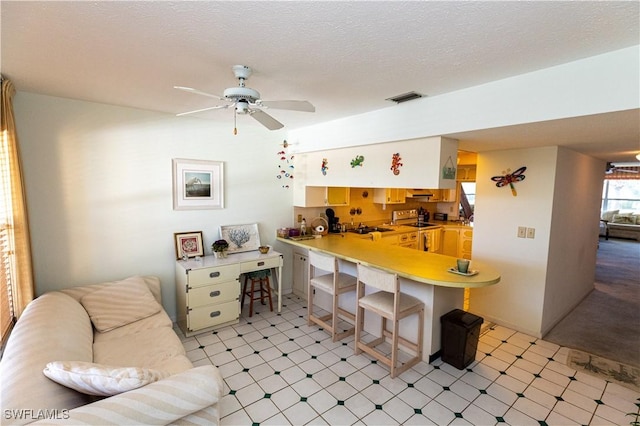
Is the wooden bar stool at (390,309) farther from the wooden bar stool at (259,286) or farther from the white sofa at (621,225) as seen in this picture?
the white sofa at (621,225)

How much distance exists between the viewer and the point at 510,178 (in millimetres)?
3451

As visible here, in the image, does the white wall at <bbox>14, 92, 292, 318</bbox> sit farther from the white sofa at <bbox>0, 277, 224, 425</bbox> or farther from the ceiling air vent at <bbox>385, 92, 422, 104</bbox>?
the ceiling air vent at <bbox>385, 92, 422, 104</bbox>

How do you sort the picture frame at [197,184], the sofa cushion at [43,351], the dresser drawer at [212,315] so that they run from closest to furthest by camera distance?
the sofa cushion at [43,351] < the dresser drawer at [212,315] < the picture frame at [197,184]

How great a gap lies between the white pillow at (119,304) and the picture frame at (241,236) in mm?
1114

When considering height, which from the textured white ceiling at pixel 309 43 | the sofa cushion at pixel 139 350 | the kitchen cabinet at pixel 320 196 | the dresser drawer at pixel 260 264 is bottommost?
the sofa cushion at pixel 139 350

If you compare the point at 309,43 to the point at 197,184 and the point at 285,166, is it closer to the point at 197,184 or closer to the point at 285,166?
the point at 197,184

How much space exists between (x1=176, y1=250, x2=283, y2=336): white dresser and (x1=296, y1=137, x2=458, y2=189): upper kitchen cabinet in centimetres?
152

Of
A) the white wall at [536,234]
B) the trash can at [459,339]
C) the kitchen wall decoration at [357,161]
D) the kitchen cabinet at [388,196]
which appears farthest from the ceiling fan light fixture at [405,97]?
the kitchen cabinet at [388,196]

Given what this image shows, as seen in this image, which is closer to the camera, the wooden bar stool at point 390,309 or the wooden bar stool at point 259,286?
the wooden bar stool at point 390,309

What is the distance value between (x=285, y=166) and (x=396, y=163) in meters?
1.96

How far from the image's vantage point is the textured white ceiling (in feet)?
4.40

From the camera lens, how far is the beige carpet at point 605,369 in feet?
8.58

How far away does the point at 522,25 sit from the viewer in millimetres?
1425

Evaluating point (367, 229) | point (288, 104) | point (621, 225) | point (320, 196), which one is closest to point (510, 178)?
point (367, 229)
